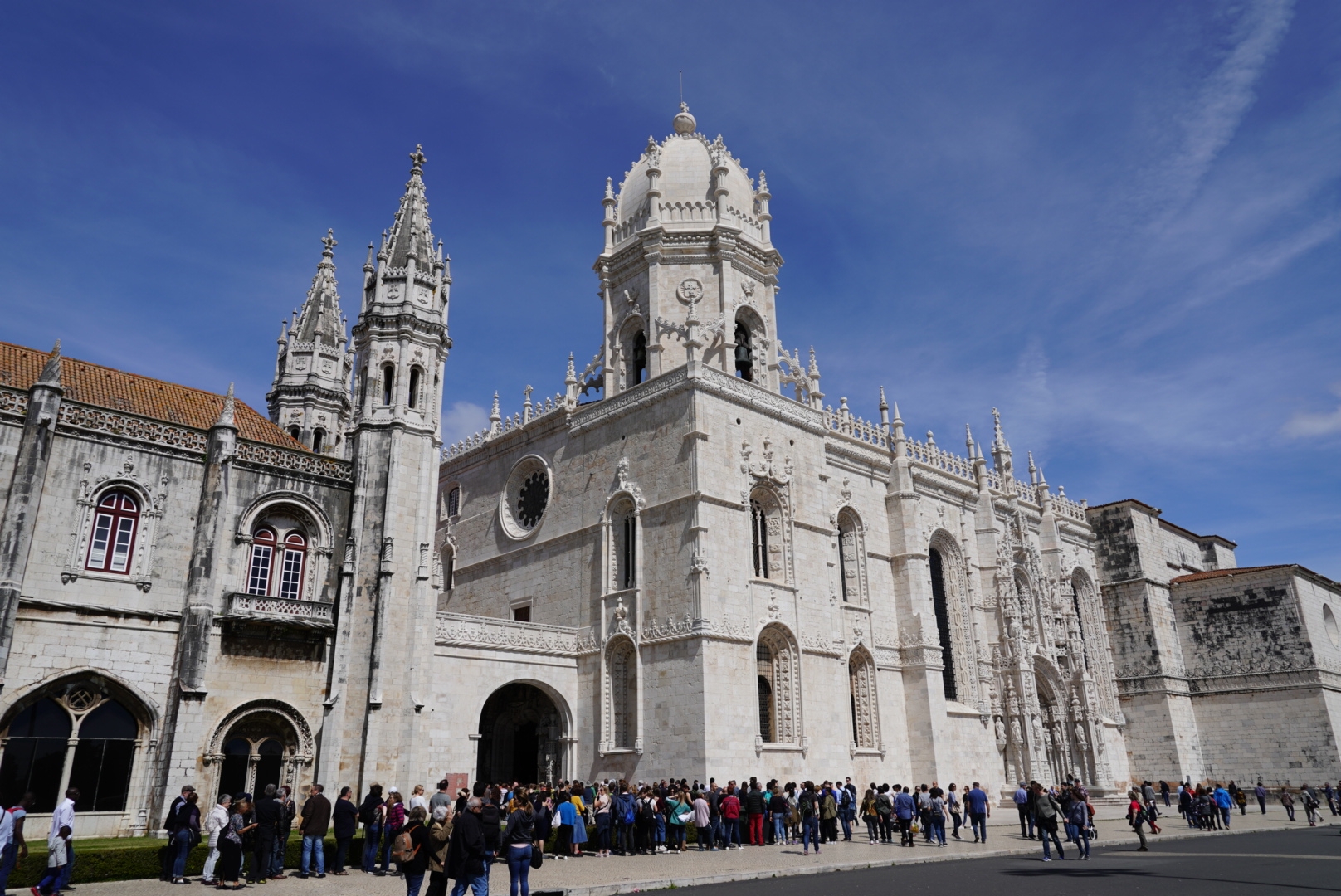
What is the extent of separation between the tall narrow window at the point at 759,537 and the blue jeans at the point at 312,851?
16.1m

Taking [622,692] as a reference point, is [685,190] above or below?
above

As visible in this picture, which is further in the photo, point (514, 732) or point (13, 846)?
point (514, 732)

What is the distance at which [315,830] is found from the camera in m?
16.1

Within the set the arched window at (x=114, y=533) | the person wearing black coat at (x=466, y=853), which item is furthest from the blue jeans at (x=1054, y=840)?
the arched window at (x=114, y=533)

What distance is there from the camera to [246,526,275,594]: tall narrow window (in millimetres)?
23203

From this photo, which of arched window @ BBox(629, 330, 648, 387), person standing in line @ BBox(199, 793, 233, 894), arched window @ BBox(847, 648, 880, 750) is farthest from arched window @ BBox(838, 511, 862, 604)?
person standing in line @ BBox(199, 793, 233, 894)

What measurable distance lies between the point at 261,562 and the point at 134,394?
612cm

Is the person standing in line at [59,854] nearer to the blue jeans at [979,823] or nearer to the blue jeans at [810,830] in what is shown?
the blue jeans at [810,830]

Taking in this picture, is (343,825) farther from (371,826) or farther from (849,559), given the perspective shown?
(849,559)

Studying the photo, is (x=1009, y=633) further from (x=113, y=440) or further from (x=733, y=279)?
(x=113, y=440)

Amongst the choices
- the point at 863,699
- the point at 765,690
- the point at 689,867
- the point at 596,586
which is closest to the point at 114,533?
the point at 596,586

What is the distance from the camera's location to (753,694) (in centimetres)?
2675

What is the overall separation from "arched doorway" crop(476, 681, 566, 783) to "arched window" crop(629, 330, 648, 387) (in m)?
11.4

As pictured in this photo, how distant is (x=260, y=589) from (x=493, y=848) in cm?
1468
